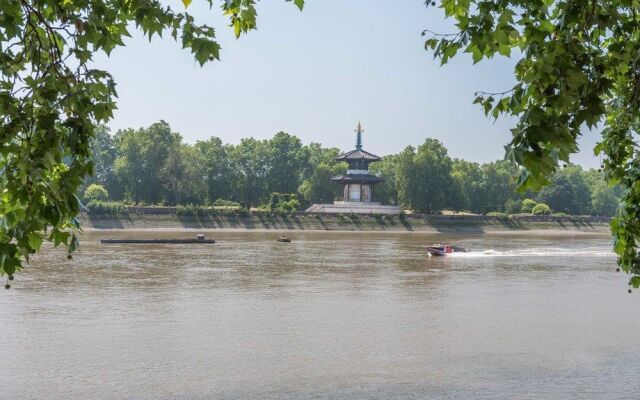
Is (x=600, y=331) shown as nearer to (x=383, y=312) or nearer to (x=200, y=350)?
(x=383, y=312)

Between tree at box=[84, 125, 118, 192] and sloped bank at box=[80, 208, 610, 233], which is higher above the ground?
tree at box=[84, 125, 118, 192]

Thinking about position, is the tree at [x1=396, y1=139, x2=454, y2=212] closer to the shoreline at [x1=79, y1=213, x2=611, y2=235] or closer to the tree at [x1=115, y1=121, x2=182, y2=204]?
the shoreline at [x1=79, y1=213, x2=611, y2=235]

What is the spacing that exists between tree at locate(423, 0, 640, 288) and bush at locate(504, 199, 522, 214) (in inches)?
3280

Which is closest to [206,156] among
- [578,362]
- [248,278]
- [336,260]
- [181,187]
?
[181,187]

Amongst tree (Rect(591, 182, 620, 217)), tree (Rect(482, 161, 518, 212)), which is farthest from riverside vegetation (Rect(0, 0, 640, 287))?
tree (Rect(591, 182, 620, 217))

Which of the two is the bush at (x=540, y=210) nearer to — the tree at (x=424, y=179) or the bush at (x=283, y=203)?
the tree at (x=424, y=179)

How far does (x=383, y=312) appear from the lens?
61.0ft

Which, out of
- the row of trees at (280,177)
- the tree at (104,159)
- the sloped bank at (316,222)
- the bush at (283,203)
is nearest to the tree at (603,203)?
the row of trees at (280,177)

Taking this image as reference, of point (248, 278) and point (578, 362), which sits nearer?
point (578, 362)

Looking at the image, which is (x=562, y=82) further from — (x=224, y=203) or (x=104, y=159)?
(x=104, y=159)

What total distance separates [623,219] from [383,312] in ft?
42.2

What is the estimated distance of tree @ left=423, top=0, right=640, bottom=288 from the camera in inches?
127

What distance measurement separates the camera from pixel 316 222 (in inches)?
2783

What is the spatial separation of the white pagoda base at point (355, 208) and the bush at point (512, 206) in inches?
712
